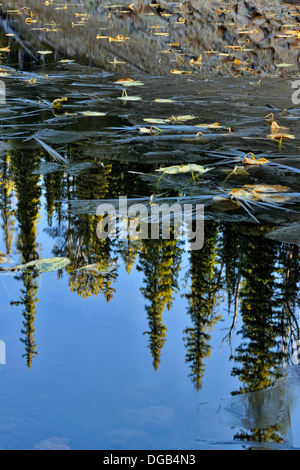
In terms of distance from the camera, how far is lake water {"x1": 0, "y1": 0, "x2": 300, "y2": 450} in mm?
1406

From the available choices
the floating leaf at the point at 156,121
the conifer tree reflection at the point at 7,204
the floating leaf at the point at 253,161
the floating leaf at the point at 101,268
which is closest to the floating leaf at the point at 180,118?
the floating leaf at the point at 156,121

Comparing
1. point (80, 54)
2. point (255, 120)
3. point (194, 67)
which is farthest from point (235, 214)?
point (80, 54)

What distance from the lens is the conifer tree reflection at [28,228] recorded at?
1.76 metres

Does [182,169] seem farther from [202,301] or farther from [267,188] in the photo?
[202,301]

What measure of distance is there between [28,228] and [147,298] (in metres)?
0.76

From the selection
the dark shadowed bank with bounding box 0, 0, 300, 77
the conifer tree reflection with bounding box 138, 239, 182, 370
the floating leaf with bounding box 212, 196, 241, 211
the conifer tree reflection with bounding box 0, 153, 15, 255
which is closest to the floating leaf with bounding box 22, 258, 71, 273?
the conifer tree reflection with bounding box 0, 153, 15, 255

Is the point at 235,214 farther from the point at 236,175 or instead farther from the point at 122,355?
the point at 122,355

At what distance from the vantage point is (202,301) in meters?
1.97

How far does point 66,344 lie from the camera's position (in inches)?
66.9

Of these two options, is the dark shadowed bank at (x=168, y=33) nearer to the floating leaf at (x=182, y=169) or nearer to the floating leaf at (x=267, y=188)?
the floating leaf at (x=182, y=169)

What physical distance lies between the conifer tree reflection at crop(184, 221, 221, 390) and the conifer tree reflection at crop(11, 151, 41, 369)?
0.45 m

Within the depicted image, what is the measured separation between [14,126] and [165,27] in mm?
7747

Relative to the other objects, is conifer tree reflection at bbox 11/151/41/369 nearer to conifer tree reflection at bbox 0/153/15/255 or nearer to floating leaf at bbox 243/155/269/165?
conifer tree reflection at bbox 0/153/15/255

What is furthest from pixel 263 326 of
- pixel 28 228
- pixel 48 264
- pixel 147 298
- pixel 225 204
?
pixel 28 228
